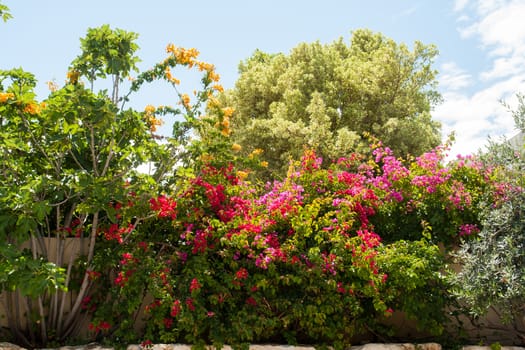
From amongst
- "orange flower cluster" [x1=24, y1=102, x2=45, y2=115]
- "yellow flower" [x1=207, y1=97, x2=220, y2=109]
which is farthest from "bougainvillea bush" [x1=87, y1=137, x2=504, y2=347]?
"orange flower cluster" [x1=24, y1=102, x2=45, y2=115]

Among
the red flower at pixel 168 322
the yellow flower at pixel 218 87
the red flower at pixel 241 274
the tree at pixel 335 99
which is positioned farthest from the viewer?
the tree at pixel 335 99

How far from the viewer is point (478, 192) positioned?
6.88m

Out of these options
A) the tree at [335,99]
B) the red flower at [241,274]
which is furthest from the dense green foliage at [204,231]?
the tree at [335,99]

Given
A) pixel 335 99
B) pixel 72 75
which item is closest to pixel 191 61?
pixel 72 75

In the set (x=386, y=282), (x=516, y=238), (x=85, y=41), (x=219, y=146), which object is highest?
(x=85, y=41)

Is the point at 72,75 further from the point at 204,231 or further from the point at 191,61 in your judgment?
the point at 204,231

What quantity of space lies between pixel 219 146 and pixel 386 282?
2.74 m

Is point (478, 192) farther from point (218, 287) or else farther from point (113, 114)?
point (113, 114)

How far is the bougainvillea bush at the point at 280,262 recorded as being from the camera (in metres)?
5.89

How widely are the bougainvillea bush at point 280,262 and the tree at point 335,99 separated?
8762mm

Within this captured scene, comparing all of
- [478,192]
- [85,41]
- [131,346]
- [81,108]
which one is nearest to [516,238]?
[478,192]

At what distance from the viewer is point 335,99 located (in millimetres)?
17172

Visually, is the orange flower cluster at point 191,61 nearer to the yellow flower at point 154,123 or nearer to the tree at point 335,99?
the yellow flower at point 154,123

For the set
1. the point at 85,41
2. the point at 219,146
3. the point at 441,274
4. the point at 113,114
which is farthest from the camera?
the point at 441,274
